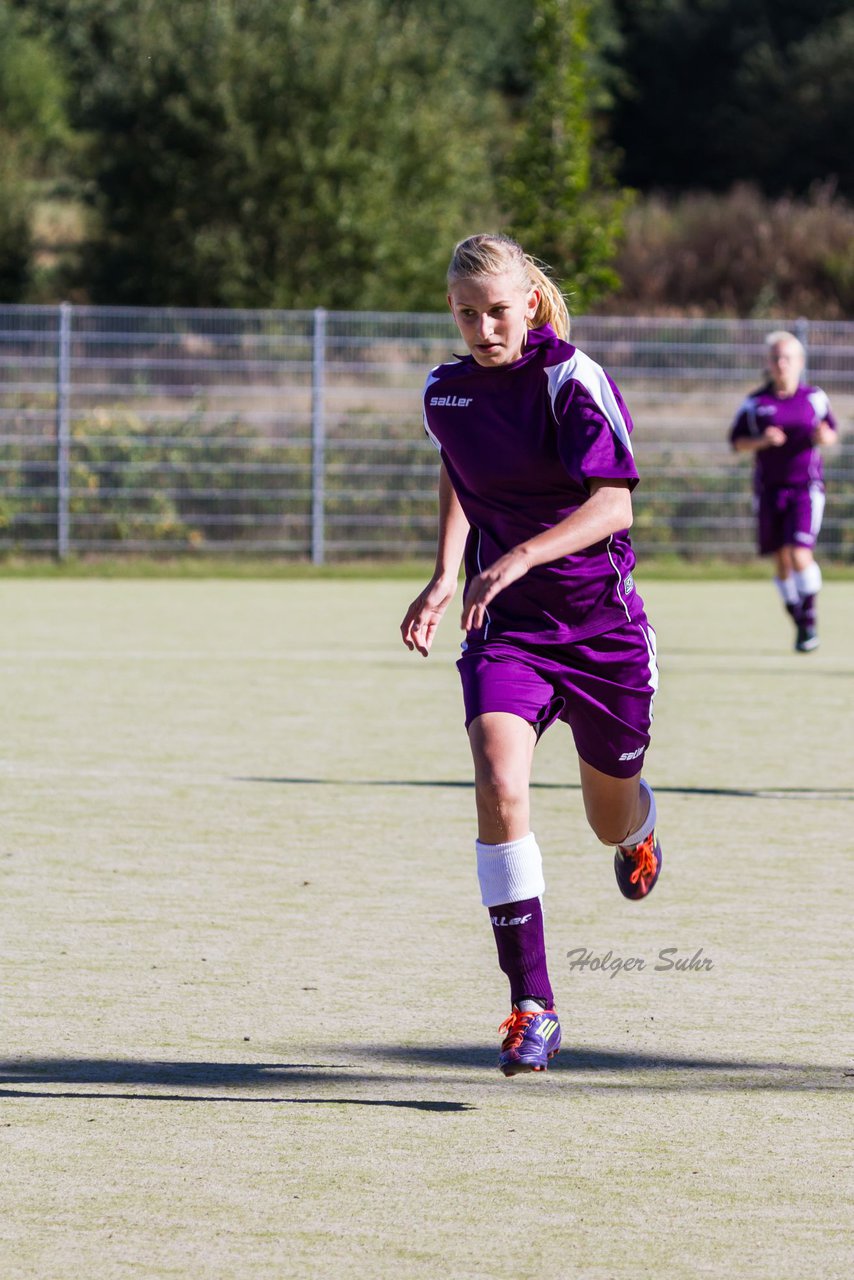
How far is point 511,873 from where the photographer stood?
4.55 metres

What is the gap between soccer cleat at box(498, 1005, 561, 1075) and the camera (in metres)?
4.29

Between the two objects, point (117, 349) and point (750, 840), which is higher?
point (117, 349)

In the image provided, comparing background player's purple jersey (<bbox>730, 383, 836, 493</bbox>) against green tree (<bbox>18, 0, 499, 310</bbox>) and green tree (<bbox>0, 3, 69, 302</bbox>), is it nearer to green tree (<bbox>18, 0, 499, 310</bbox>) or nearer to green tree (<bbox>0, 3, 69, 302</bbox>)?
green tree (<bbox>18, 0, 499, 310</bbox>)

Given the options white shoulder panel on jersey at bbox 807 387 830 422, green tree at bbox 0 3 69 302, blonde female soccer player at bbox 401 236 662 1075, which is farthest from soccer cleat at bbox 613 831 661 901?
green tree at bbox 0 3 69 302

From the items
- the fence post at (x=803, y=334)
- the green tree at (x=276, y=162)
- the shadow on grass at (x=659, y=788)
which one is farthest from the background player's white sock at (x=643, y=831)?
the green tree at (x=276, y=162)

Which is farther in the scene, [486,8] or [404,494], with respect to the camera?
[486,8]

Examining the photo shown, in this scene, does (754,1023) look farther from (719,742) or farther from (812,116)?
(812,116)

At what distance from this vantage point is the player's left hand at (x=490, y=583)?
4.42 meters

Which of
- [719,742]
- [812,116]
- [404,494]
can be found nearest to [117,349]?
[404,494]

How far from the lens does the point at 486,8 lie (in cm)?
5116

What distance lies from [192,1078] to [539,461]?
60.2 inches

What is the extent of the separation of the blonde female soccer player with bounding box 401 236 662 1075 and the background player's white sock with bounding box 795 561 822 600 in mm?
8569

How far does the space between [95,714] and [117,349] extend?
1056 centimetres

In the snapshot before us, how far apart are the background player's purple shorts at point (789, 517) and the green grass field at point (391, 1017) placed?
2.91 m
